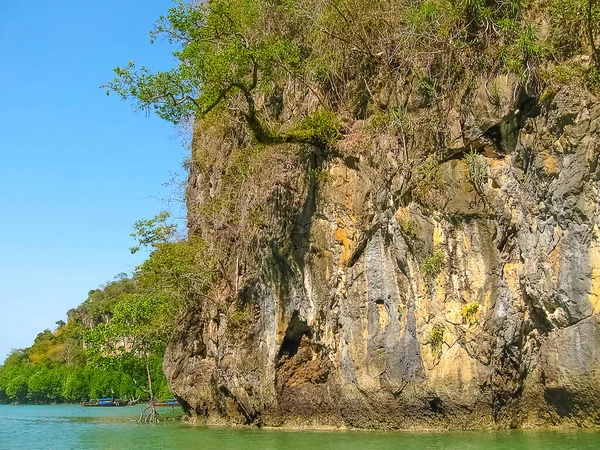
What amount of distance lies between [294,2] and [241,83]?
4.30 metres

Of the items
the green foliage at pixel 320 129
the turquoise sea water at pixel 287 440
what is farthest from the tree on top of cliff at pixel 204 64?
the turquoise sea water at pixel 287 440

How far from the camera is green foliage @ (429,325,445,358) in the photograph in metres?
15.2

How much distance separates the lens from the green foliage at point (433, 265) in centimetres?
1548

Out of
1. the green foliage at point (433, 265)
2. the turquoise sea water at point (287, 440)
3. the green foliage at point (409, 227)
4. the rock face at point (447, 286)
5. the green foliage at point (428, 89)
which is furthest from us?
the green foliage at point (428, 89)

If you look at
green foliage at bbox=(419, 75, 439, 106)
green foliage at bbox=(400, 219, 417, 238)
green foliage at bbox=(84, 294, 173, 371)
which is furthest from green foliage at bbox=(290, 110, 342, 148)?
green foliage at bbox=(84, 294, 173, 371)

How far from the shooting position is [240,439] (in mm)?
16594

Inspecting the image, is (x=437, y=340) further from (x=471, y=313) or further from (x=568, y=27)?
(x=568, y=27)

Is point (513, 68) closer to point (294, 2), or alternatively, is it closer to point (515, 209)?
point (515, 209)

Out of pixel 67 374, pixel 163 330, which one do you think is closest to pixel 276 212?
A: pixel 163 330

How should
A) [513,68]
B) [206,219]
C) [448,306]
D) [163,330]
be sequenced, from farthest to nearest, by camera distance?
[163,330], [206,219], [448,306], [513,68]

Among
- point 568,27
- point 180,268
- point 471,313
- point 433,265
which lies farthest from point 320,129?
point 180,268

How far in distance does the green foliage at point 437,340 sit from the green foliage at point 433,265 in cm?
119

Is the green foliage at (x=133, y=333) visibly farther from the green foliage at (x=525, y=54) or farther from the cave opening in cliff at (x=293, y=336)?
the green foliage at (x=525, y=54)

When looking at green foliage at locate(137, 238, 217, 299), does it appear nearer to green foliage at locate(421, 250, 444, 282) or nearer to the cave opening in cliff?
the cave opening in cliff
